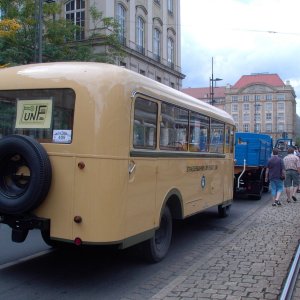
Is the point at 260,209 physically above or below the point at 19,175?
below

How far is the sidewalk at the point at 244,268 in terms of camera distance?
5594 millimetres

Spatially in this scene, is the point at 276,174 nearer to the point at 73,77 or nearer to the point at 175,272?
the point at 175,272

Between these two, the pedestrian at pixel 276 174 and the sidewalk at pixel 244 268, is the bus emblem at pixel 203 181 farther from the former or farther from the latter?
the pedestrian at pixel 276 174

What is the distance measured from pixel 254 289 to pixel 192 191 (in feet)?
9.12

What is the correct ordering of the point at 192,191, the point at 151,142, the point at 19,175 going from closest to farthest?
the point at 19,175
the point at 151,142
the point at 192,191

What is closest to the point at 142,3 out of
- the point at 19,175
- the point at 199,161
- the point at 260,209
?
the point at 260,209

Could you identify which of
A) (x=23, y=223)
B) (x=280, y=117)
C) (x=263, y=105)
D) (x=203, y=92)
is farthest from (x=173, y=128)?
(x=203, y=92)

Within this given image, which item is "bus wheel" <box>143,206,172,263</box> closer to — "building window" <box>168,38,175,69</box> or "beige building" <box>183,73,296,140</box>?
"building window" <box>168,38,175,69</box>

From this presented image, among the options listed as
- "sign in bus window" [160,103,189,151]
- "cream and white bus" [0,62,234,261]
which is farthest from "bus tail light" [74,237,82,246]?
"sign in bus window" [160,103,189,151]

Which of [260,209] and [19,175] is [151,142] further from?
[260,209]

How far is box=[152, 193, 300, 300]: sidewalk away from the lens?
5.59 m

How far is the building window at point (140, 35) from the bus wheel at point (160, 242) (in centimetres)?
3625

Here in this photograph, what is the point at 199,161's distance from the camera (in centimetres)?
879

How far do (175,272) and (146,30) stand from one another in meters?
39.8
